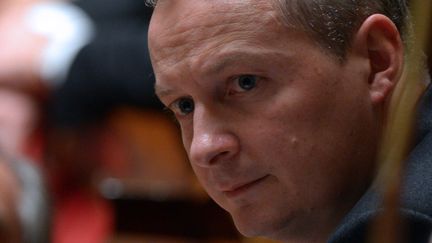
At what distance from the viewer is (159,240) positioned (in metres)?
2.89

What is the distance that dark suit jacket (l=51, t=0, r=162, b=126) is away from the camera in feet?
9.33

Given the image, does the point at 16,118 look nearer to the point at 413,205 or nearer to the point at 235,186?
the point at 235,186

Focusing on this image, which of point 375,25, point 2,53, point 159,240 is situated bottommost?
point 159,240

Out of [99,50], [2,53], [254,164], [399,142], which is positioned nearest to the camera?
[399,142]

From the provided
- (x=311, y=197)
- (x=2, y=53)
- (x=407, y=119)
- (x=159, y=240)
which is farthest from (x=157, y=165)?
(x=407, y=119)

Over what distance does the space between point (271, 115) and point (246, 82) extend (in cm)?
5

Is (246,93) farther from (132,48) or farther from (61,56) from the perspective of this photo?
(61,56)

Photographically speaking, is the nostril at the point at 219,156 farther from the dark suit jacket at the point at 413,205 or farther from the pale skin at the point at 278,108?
the dark suit jacket at the point at 413,205

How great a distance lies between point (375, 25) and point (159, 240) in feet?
5.80

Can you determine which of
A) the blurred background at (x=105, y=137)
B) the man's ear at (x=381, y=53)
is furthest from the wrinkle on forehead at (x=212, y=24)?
the blurred background at (x=105, y=137)

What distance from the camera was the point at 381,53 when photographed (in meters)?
1.22

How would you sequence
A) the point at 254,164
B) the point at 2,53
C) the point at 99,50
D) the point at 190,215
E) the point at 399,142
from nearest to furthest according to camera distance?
the point at 399,142, the point at 254,164, the point at 190,215, the point at 99,50, the point at 2,53

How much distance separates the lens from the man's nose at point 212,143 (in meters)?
1.19

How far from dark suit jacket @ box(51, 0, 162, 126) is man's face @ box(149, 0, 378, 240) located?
155 cm
